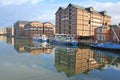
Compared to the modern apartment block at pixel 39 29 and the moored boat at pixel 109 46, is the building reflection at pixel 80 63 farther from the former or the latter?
the modern apartment block at pixel 39 29

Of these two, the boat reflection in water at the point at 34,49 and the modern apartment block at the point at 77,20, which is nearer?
the boat reflection in water at the point at 34,49

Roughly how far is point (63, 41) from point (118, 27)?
16.8 metres

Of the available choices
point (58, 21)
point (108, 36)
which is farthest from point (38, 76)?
point (58, 21)

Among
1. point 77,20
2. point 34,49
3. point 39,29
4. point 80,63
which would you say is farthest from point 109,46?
point 39,29

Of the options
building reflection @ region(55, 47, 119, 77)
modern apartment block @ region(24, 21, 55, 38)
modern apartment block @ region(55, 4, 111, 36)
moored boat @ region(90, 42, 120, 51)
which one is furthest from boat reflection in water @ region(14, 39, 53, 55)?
modern apartment block @ region(24, 21, 55, 38)

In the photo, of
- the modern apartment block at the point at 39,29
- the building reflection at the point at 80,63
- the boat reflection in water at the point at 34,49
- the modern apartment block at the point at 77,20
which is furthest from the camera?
the modern apartment block at the point at 39,29

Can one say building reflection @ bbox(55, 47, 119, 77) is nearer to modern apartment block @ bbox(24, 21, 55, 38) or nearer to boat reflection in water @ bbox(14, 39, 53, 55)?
boat reflection in water @ bbox(14, 39, 53, 55)

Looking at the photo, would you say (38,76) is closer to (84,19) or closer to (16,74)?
(16,74)

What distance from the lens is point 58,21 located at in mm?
78625

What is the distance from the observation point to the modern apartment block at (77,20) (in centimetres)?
6838

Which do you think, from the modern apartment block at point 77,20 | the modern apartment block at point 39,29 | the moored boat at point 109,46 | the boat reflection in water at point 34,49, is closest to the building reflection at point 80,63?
the moored boat at point 109,46

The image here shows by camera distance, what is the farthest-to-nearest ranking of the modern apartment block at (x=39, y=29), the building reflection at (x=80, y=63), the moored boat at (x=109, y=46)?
the modern apartment block at (x=39, y=29) < the moored boat at (x=109, y=46) < the building reflection at (x=80, y=63)

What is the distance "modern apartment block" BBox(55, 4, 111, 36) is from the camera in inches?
2692

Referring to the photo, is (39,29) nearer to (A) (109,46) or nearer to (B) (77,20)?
(B) (77,20)
